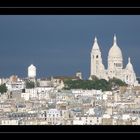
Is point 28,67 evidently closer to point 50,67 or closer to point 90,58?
point 50,67

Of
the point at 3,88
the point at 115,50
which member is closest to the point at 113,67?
the point at 115,50

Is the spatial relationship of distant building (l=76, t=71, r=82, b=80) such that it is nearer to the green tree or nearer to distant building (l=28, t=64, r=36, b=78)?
distant building (l=28, t=64, r=36, b=78)

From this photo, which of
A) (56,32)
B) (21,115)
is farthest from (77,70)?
(21,115)

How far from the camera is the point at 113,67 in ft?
6.65

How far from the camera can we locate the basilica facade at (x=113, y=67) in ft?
6.19

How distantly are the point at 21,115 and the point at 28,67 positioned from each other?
0.73 ft

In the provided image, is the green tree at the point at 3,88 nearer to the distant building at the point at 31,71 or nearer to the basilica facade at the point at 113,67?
the distant building at the point at 31,71
